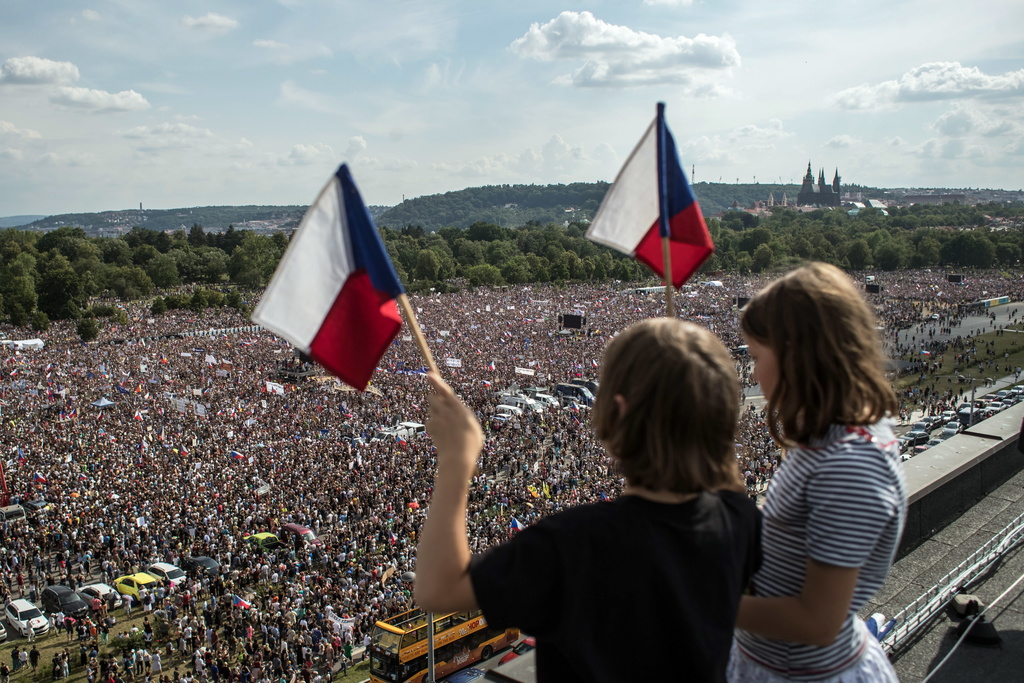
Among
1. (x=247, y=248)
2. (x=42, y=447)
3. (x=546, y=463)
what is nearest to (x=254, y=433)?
(x=42, y=447)

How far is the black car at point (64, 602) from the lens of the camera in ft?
50.4

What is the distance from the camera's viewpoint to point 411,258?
327 ft

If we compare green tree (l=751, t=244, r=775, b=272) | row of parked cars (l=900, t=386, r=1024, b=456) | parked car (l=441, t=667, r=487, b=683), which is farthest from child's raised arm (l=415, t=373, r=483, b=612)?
green tree (l=751, t=244, r=775, b=272)

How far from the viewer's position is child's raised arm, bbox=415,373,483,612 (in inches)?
67.1

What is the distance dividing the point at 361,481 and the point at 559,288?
67368 mm

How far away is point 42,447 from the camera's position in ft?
84.4

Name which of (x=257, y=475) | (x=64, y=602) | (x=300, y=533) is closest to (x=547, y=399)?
(x=257, y=475)

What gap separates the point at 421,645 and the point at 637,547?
11.8 metres

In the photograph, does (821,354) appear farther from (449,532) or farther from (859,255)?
(859,255)

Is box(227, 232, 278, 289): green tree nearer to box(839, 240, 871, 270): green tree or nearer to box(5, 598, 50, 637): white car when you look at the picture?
box(839, 240, 871, 270): green tree

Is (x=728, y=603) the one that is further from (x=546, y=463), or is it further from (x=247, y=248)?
(x=247, y=248)

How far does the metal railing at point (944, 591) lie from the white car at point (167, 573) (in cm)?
1347

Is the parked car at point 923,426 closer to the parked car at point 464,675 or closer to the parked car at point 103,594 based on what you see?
the parked car at point 464,675

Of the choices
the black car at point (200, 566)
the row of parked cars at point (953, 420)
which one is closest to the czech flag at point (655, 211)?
the black car at point (200, 566)
